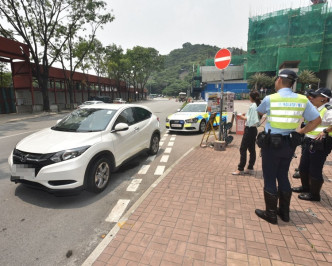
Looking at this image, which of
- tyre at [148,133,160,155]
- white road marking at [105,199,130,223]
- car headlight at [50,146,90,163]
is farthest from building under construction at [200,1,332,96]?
car headlight at [50,146,90,163]

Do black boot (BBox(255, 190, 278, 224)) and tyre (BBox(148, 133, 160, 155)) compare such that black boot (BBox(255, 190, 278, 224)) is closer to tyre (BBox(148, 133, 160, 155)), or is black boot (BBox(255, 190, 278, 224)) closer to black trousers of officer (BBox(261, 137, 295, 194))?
black trousers of officer (BBox(261, 137, 295, 194))

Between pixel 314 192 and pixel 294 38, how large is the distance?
47.6m

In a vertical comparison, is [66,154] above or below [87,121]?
below

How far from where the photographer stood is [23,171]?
329cm

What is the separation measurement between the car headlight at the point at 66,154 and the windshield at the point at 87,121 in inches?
29.1

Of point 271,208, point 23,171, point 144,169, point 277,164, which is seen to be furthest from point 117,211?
point 277,164

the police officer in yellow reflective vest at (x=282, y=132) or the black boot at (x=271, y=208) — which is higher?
the police officer in yellow reflective vest at (x=282, y=132)

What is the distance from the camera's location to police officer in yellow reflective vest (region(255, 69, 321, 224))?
8.30ft

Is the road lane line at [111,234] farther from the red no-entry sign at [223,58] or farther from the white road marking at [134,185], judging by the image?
the red no-entry sign at [223,58]

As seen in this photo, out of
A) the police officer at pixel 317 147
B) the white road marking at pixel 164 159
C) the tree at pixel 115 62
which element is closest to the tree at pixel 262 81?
the tree at pixel 115 62

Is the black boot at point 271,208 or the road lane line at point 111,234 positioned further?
the black boot at point 271,208

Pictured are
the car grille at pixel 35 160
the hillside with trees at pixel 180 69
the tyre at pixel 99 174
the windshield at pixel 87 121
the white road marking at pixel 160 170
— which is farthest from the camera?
the hillside with trees at pixel 180 69

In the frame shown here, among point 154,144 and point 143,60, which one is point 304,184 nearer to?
point 154,144

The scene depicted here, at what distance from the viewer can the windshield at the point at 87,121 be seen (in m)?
4.12
